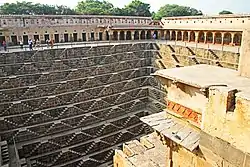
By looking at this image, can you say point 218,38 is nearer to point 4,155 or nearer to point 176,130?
point 176,130

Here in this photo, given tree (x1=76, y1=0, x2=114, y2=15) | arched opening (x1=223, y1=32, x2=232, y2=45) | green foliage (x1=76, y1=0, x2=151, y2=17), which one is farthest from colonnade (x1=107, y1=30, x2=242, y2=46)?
tree (x1=76, y1=0, x2=114, y2=15)

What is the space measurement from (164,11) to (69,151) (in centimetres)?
3912

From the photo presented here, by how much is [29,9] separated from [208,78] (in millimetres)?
35034

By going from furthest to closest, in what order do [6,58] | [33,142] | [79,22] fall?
[79,22] < [6,58] < [33,142]

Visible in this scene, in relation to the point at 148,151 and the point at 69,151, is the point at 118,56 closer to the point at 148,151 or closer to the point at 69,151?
the point at 69,151

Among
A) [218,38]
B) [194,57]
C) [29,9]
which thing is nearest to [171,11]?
[29,9]

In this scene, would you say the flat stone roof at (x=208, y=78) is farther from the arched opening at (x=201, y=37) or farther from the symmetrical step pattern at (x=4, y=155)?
the arched opening at (x=201, y=37)

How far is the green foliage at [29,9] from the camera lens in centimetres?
3187

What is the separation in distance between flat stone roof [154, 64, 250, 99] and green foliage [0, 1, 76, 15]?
33234 millimetres

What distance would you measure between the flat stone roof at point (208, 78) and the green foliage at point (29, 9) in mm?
33234

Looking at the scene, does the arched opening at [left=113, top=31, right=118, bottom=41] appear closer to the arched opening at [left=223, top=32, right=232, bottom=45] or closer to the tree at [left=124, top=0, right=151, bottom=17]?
the arched opening at [left=223, top=32, right=232, bottom=45]

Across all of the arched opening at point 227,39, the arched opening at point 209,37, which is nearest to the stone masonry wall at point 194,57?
the arched opening at point 227,39

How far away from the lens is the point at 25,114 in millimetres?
11547

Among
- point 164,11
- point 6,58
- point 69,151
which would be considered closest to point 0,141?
point 69,151
